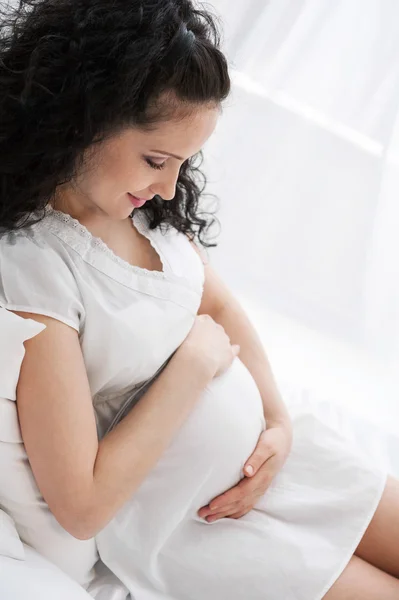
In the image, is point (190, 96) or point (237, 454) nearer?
point (190, 96)

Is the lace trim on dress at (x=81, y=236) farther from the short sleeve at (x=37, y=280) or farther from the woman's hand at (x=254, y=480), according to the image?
the woman's hand at (x=254, y=480)

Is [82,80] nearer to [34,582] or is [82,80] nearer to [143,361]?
[143,361]

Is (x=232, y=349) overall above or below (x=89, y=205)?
below

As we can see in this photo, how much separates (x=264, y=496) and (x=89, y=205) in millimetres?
673

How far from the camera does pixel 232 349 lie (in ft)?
4.90

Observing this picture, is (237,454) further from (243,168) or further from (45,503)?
(243,168)

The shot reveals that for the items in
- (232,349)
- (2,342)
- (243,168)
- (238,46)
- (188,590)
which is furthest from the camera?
(243,168)

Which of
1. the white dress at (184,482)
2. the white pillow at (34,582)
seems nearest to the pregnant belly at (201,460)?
the white dress at (184,482)

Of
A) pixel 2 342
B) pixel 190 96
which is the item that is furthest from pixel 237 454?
pixel 190 96

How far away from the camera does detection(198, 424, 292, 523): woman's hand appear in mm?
1367

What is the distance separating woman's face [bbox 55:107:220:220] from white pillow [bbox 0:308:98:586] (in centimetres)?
28

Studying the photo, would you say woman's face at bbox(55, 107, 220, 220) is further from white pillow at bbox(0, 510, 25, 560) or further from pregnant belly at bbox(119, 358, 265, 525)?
white pillow at bbox(0, 510, 25, 560)

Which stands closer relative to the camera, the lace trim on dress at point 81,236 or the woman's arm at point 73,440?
the woman's arm at point 73,440

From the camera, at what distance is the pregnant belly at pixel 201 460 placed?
135 centimetres
